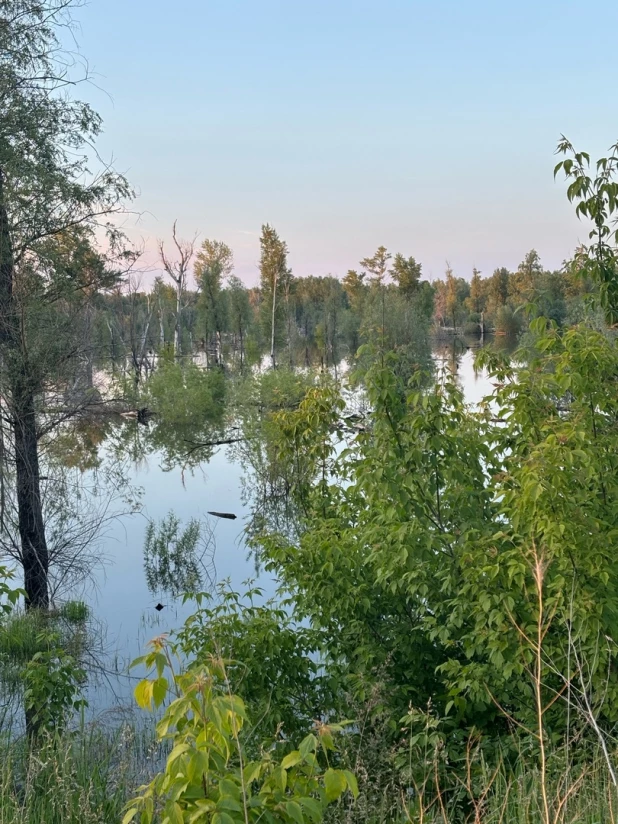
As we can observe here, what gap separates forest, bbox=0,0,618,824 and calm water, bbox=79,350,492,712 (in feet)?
0.27

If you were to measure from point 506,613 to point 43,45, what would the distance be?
979 centimetres

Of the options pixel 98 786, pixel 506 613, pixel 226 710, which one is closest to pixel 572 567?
pixel 506 613

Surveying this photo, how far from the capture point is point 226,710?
185cm

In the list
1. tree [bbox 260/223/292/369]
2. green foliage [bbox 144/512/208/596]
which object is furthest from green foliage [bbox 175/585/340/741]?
tree [bbox 260/223/292/369]

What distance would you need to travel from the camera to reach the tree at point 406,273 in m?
57.1

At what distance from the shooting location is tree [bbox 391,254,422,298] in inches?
2249

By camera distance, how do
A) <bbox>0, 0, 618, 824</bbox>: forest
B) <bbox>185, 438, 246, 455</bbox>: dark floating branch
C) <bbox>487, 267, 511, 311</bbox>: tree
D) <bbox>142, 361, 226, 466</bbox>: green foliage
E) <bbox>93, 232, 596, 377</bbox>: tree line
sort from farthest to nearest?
<bbox>487, 267, 511, 311</bbox>: tree → <bbox>93, 232, 596, 377</bbox>: tree line → <bbox>142, 361, 226, 466</bbox>: green foliage → <bbox>185, 438, 246, 455</bbox>: dark floating branch → <bbox>0, 0, 618, 824</bbox>: forest

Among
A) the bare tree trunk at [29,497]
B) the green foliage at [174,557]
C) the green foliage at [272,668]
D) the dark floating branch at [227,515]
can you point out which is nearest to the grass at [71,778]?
the green foliage at [272,668]

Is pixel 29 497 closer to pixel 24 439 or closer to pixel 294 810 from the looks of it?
→ pixel 24 439

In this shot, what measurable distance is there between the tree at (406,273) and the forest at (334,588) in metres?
45.0

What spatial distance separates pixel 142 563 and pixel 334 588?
366 inches

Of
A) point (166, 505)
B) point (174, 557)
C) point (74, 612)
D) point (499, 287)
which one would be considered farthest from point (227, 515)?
point (499, 287)

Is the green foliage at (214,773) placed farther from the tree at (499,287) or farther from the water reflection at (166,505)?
the tree at (499,287)

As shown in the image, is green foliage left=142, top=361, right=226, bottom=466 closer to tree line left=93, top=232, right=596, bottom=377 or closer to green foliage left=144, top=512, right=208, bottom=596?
tree line left=93, top=232, right=596, bottom=377
